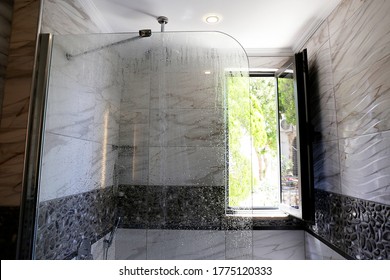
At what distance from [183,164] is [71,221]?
2.09ft

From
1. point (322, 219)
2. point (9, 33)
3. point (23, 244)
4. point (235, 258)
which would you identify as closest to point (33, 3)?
point (9, 33)

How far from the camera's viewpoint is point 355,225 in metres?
1.07

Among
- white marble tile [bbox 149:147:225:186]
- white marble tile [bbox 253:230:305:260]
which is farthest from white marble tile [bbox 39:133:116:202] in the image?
white marble tile [bbox 253:230:305:260]

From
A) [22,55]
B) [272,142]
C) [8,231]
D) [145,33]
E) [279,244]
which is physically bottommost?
[279,244]

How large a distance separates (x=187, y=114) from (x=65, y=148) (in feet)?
2.07

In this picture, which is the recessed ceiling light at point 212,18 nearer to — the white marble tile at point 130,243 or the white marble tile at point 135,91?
the white marble tile at point 135,91

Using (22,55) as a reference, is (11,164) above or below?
below

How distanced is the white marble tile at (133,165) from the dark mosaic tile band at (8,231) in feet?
1.47

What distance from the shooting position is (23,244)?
3.14 ft

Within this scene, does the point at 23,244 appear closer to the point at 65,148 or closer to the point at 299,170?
the point at 65,148

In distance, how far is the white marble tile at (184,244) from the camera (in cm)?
109

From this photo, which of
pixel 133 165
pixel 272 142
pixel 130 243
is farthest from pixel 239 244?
pixel 272 142

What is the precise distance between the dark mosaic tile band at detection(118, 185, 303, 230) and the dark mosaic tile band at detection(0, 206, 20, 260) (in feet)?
1.40

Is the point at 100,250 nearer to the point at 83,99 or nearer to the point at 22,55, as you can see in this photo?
the point at 83,99
